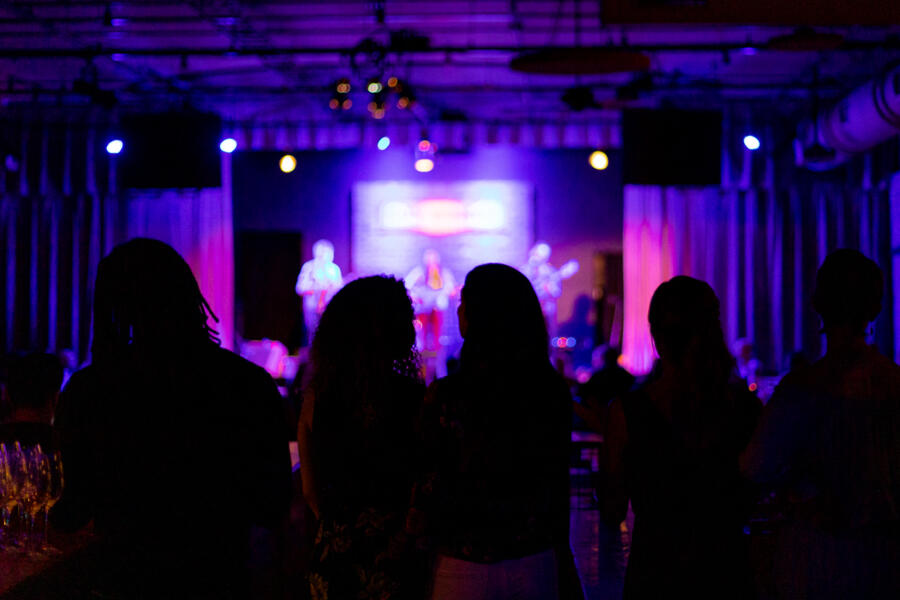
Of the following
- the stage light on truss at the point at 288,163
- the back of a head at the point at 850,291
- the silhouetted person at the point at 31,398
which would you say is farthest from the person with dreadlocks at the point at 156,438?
the stage light on truss at the point at 288,163

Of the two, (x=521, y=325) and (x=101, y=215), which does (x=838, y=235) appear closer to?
(x=101, y=215)

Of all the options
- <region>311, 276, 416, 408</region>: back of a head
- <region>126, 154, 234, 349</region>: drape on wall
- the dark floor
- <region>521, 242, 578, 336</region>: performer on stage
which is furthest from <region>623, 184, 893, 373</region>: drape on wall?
<region>311, 276, 416, 408</region>: back of a head

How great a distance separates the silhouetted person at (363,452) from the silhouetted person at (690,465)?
48 centimetres

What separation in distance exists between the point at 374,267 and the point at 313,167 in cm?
167

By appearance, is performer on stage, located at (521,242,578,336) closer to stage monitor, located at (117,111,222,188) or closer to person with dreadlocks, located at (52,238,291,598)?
stage monitor, located at (117,111,222,188)

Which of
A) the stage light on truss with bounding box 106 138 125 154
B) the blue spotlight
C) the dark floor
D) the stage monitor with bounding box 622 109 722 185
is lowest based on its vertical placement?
the dark floor

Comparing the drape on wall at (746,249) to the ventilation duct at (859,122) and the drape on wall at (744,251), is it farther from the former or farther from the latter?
the ventilation duct at (859,122)

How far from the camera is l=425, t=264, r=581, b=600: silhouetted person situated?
5.89 feet

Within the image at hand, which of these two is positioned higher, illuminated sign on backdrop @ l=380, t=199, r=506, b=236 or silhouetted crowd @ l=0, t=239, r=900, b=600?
illuminated sign on backdrop @ l=380, t=199, r=506, b=236

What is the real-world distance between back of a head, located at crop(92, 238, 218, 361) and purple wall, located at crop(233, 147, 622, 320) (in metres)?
11.4

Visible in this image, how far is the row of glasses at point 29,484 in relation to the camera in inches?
82.0

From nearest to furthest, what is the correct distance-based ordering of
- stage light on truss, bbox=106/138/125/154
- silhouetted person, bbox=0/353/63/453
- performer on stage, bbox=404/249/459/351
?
silhouetted person, bbox=0/353/63/453 → stage light on truss, bbox=106/138/125/154 → performer on stage, bbox=404/249/459/351

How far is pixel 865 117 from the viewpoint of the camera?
28.8 ft

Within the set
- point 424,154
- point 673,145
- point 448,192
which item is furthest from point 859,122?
point 448,192
